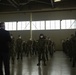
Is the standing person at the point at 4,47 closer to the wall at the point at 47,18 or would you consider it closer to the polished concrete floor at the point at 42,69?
the polished concrete floor at the point at 42,69

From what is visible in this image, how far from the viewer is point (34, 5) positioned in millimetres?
25109

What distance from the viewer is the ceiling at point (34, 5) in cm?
2353

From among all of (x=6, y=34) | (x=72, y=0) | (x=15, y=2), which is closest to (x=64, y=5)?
(x=72, y=0)

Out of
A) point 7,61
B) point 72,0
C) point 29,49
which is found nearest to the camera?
point 7,61

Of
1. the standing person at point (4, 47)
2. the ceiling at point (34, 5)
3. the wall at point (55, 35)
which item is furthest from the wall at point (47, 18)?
the standing person at point (4, 47)

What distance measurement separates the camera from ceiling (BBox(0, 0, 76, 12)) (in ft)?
77.2

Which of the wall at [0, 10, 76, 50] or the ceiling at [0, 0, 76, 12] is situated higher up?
the ceiling at [0, 0, 76, 12]

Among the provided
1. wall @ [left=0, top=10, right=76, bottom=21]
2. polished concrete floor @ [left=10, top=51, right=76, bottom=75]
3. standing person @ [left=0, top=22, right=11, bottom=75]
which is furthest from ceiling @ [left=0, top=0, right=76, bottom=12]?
standing person @ [left=0, top=22, right=11, bottom=75]

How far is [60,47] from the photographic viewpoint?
3275cm

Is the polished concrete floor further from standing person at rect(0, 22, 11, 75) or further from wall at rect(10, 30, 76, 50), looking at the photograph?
wall at rect(10, 30, 76, 50)

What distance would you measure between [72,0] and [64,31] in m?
9.16

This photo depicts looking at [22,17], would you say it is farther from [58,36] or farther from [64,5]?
[64,5]

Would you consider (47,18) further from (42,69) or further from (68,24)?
(42,69)

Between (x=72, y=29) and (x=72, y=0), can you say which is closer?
(x=72, y=0)
